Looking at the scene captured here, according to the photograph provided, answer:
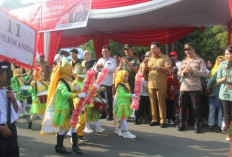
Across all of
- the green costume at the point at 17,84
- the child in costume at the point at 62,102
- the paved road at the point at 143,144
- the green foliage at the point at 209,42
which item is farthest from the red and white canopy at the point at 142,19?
the green foliage at the point at 209,42

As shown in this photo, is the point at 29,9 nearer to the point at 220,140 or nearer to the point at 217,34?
the point at 220,140

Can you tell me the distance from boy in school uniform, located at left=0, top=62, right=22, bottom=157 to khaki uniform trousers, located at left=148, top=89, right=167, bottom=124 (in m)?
3.87

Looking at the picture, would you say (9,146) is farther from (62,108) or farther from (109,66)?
(109,66)

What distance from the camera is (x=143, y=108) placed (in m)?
6.96

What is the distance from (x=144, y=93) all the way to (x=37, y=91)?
9.10ft

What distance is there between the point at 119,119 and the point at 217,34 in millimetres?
12381

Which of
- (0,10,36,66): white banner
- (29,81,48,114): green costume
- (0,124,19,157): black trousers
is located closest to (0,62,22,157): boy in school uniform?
(0,124,19,157): black trousers

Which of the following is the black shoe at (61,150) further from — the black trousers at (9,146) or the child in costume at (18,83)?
the child in costume at (18,83)

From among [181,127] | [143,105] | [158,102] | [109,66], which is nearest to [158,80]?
[158,102]

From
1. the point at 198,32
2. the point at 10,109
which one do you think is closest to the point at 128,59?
the point at 10,109

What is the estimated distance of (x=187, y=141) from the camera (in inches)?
203

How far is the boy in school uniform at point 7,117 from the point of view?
307cm

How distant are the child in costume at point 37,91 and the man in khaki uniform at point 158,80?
104 inches

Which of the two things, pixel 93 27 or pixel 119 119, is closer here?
pixel 119 119
